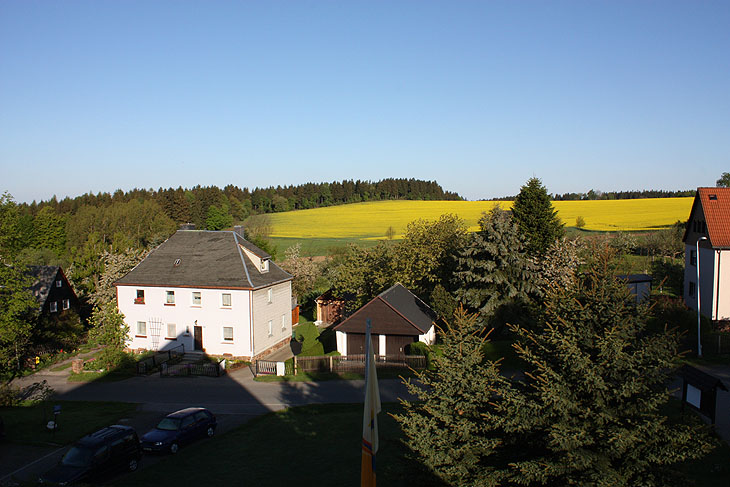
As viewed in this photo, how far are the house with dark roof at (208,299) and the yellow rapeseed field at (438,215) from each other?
121ft

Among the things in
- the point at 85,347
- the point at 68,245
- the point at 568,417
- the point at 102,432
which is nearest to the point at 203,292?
the point at 85,347

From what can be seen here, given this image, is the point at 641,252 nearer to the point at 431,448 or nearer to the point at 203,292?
the point at 203,292

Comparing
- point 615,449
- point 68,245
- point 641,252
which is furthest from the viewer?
point 68,245

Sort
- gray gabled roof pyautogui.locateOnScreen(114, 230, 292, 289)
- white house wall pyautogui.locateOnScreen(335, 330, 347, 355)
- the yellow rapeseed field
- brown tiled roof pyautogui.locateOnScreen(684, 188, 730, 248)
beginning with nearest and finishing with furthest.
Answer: white house wall pyautogui.locateOnScreen(335, 330, 347, 355) → brown tiled roof pyautogui.locateOnScreen(684, 188, 730, 248) → gray gabled roof pyautogui.locateOnScreen(114, 230, 292, 289) → the yellow rapeseed field

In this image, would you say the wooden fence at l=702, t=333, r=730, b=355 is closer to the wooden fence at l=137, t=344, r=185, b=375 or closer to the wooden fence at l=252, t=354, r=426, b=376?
the wooden fence at l=252, t=354, r=426, b=376

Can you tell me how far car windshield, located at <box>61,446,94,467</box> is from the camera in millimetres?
15398

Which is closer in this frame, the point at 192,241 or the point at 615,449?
the point at 615,449

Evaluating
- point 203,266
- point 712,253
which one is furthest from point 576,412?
point 712,253

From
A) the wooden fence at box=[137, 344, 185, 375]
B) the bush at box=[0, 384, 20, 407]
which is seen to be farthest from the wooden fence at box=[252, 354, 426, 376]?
the bush at box=[0, 384, 20, 407]

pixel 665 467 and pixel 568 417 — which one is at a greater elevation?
pixel 568 417

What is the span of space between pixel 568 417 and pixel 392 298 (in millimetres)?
24713

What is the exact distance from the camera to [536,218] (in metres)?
42.1

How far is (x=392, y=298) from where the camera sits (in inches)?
1331

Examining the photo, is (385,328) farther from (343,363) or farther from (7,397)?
(7,397)
